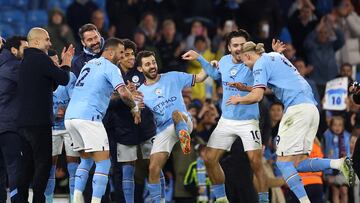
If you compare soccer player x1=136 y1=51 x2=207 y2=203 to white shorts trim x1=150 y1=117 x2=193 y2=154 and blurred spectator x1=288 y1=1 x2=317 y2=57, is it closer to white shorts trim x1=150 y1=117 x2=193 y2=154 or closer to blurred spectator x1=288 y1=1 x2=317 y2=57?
white shorts trim x1=150 y1=117 x2=193 y2=154

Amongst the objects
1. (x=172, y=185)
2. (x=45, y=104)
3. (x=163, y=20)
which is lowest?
(x=172, y=185)

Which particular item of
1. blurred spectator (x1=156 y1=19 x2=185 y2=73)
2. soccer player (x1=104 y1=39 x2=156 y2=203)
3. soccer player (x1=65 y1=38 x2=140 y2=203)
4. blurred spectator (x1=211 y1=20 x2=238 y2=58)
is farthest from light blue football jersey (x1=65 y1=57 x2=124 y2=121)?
blurred spectator (x1=211 y1=20 x2=238 y2=58)

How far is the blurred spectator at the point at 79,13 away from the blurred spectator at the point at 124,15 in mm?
627

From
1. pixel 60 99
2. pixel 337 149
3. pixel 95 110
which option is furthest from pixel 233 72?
pixel 337 149

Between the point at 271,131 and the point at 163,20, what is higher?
the point at 163,20

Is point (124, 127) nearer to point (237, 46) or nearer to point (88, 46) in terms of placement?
point (88, 46)

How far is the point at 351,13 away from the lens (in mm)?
25328

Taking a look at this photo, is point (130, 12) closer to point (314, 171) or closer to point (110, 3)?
point (110, 3)

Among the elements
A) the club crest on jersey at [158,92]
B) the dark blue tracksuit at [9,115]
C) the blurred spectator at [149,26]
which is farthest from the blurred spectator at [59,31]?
the club crest on jersey at [158,92]

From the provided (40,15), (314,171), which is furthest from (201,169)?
(40,15)

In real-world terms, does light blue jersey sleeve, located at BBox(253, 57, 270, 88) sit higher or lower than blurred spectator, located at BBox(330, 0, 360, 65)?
lower

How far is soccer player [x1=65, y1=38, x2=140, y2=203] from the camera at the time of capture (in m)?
15.9

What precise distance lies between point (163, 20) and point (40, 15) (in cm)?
258

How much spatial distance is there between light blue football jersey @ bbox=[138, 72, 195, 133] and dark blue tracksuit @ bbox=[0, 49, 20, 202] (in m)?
1.82
